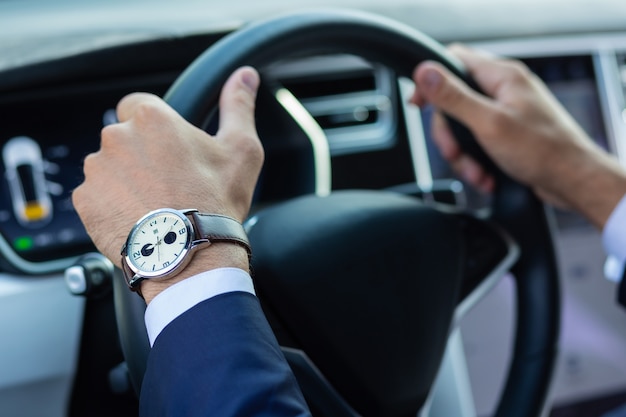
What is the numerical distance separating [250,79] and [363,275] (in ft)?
0.67

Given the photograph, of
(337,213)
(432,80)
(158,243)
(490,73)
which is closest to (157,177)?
(158,243)

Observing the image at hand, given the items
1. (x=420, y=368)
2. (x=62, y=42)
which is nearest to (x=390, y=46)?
(x=420, y=368)

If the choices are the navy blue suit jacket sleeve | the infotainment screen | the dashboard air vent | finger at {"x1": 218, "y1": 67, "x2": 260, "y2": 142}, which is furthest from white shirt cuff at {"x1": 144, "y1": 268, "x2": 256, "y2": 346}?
the infotainment screen

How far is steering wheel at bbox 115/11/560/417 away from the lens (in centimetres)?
65

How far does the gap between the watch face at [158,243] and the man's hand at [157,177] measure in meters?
0.01

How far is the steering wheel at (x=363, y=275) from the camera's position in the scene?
65 centimetres

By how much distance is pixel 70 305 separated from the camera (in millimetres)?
834

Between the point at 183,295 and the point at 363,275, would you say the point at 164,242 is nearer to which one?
the point at 183,295

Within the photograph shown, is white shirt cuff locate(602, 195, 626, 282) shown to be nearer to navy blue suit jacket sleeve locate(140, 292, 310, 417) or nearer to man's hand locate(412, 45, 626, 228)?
man's hand locate(412, 45, 626, 228)

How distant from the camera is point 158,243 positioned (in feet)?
1.73

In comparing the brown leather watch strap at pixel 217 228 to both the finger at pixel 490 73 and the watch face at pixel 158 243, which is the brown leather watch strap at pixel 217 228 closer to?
the watch face at pixel 158 243

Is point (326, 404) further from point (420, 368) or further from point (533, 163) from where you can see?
point (533, 163)

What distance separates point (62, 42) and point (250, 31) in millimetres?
397

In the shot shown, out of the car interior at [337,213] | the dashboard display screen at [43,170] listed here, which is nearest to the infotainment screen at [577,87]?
the car interior at [337,213]
